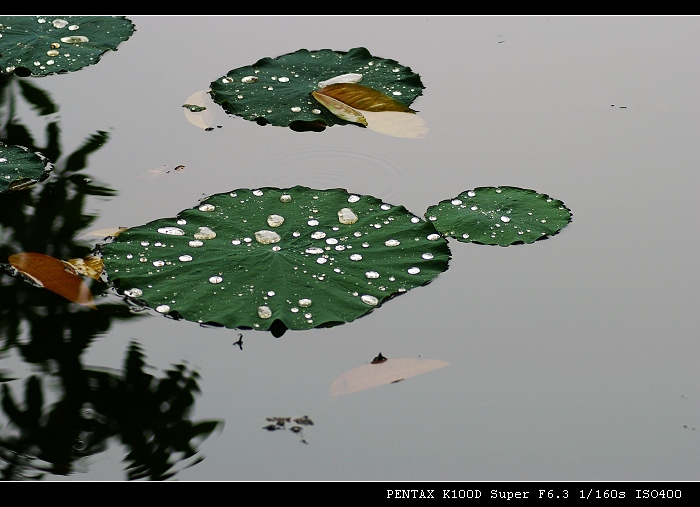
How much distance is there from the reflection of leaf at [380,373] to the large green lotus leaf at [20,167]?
130 cm

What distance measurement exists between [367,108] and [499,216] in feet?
2.78

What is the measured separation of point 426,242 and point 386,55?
1.48 m

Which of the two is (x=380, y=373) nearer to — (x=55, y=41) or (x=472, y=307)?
(x=472, y=307)

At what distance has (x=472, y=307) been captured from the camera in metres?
2.01

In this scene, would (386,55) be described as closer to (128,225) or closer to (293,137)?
(293,137)

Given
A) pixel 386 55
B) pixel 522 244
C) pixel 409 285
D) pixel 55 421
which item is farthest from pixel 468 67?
pixel 55 421

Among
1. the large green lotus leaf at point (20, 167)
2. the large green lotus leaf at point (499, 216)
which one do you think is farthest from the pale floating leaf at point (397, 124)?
the large green lotus leaf at point (20, 167)

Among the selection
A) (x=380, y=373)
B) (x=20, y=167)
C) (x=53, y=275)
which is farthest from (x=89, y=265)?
(x=380, y=373)

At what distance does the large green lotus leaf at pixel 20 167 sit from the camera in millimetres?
2475

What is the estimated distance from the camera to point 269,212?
7.39ft

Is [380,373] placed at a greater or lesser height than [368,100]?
lesser

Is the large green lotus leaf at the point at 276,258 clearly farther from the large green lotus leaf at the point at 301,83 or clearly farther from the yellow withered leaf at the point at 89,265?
the large green lotus leaf at the point at 301,83

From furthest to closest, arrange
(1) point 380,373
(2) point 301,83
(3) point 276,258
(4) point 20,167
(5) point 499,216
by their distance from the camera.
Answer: (2) point 301,83, (4) point 20,167, (5) point 499,216, (3) point 276,258, (1) point 380,373

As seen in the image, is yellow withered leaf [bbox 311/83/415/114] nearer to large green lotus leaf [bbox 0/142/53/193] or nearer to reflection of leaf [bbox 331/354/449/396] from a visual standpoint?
large green lotus leaf [bbox 0/142/53/193]
